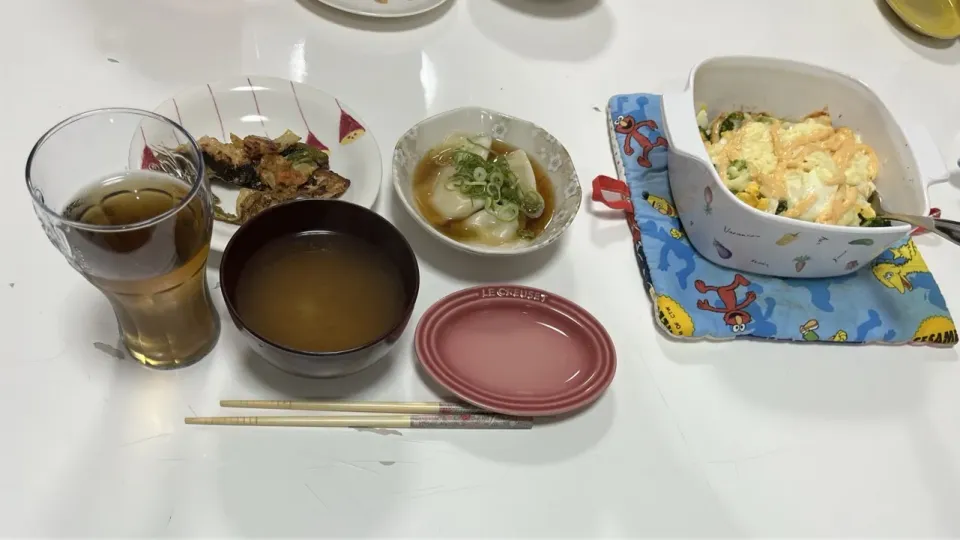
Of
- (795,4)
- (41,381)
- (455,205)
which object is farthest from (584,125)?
(41,381)

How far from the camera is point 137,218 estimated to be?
788 mm

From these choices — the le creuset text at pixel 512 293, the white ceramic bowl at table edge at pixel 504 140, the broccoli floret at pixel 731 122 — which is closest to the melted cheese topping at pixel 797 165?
the broccoli floret at pixel 731 122

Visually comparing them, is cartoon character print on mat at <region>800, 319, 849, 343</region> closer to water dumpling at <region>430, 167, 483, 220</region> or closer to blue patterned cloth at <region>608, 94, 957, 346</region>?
blue patterned cloth at <region>608, 94, 957, 346</region>

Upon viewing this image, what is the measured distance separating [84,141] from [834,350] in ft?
3.29

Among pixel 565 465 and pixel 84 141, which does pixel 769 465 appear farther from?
pixel 84 141

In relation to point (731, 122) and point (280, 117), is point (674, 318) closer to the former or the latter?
point (731, 122)

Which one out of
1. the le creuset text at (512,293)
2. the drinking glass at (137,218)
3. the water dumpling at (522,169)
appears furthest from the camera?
the water dumpling at (522,169)

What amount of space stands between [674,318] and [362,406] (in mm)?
439

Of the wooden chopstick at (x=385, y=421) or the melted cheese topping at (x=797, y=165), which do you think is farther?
the melted cheese topping at (x=797, y=165)

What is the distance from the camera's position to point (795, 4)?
1.56 m

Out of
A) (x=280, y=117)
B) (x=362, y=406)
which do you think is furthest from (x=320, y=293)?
(x=280, y=117)

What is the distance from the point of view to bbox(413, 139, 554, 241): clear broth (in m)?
1.03

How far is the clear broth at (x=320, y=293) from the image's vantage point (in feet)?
2.69

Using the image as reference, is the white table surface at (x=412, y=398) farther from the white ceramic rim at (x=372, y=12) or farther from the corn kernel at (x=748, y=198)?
the corn kernel at (x=748, y=198)
